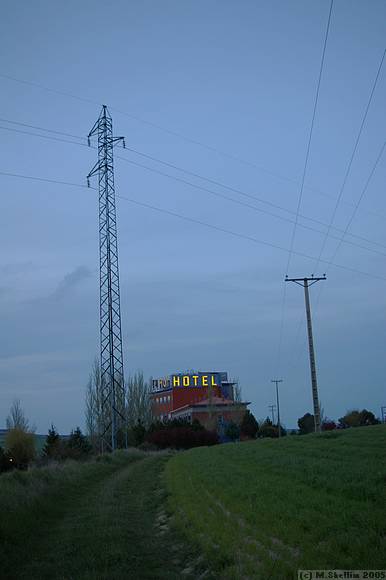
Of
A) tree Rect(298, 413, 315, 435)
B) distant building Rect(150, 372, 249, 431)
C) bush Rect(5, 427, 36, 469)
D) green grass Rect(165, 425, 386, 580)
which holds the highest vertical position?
distant building Rect(150, 372, 249, 431)

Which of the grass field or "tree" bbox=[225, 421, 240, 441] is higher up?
"tree" bbox=[225, 421, 240, 441]

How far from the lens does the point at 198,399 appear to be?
134m

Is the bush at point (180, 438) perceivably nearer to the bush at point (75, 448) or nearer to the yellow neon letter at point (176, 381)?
the bush at point (75, 448)

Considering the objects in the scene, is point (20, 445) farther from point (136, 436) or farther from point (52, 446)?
point (136, 436)

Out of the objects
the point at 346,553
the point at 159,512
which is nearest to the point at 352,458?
the point at 159,512

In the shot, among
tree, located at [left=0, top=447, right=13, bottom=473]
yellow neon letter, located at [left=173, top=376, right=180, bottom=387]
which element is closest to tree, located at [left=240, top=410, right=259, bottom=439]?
yellow neon letter, located at [left=173, top=376, right=180, bottom=387]

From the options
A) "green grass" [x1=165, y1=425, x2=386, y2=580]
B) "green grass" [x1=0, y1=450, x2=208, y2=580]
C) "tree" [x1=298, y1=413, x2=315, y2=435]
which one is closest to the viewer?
"green grass" [x1=165, y1=425, x2=386, y2=580]

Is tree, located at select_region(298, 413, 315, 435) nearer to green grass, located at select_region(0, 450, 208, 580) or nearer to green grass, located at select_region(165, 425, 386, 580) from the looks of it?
green grass, located at select_region(0, 450, 208, 580)

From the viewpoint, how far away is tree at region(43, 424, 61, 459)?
48100 mm

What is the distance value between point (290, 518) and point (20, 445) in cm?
4490

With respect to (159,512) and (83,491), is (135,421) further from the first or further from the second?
(159,512)

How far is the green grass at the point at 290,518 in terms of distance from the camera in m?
8.85

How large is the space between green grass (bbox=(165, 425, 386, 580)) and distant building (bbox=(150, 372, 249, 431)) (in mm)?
87607

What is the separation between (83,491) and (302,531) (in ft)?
49.0
